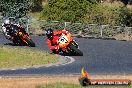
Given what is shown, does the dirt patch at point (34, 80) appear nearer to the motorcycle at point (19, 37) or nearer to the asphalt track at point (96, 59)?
the asphalt track at point (96, 59)

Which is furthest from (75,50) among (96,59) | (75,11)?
(75,11)

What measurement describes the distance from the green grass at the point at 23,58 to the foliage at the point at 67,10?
14.8 metres

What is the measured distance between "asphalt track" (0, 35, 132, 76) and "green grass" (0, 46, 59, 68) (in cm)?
129

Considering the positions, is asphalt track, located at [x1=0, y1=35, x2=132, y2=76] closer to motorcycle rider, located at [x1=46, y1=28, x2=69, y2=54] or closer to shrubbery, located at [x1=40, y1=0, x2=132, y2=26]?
motorcycle rider, located at [x1=46, y1=28, x2=69, y2=54]

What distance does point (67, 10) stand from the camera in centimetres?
4159

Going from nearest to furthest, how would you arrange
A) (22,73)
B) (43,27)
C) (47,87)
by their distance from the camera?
(47,87), (22,73), (43,27)

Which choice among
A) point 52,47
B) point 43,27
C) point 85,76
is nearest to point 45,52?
point 52,47

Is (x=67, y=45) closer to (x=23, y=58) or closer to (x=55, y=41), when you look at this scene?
(x=55, y=41)

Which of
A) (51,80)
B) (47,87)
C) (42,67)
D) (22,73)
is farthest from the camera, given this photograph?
(42,67)

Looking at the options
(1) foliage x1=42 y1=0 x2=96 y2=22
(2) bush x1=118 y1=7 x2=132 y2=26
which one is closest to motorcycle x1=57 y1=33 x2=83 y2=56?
(2) bush x1=118 y1=7 x2=132 y2=26

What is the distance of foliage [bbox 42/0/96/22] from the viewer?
1617 inches

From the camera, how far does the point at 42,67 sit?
20.9 metres

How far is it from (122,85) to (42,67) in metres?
5.20

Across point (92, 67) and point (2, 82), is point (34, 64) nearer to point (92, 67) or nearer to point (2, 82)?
point (92, 67)
